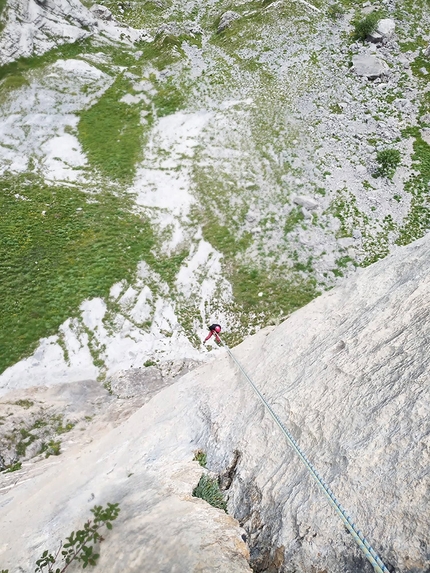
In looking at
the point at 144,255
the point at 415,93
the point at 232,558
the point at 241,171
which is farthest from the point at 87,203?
the point at 415,93

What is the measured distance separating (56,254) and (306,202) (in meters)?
17.7

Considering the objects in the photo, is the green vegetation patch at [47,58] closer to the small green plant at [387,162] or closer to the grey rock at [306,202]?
the grey rock at [306,202]

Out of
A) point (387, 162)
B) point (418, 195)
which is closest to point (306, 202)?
point (387, 162)

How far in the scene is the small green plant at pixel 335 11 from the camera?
140ft

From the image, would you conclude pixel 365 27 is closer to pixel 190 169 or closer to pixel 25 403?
pixel 190 169

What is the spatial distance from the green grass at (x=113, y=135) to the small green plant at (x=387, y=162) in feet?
63.5

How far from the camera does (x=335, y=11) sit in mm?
43156

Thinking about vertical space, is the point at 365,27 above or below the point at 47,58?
below

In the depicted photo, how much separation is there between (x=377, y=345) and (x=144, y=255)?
17.9 meters

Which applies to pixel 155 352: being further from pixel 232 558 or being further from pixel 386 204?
pixel 386 204

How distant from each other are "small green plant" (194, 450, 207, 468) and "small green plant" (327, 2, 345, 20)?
4925 cm

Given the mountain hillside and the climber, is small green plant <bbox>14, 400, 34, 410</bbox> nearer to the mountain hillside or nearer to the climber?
the mountain hillside

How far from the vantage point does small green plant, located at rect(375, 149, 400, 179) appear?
2858 cm

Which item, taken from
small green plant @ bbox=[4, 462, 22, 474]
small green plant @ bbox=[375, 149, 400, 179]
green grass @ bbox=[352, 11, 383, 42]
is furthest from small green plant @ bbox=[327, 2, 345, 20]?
small green plant @ bbox=[4, 462, 22, 474]
